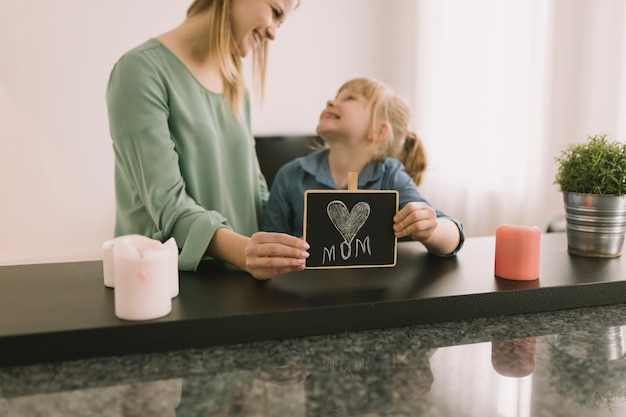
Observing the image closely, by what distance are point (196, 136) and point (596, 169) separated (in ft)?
2.92

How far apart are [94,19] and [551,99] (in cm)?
230

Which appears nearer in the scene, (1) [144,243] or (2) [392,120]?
(1) [144,243]

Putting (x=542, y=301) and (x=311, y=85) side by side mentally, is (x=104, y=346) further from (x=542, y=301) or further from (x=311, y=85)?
(x=311, y=85)

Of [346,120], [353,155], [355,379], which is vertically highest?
[346,120]

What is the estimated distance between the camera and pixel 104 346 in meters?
0.72

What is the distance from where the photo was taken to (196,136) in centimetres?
136

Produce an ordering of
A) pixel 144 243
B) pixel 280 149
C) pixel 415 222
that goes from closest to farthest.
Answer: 1. pixel 144 243
2. pixel 415 222
3. pixel 280 149

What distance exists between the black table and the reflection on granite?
2cm

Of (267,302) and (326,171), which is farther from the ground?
(326,171)

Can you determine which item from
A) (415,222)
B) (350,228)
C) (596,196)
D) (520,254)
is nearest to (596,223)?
(596,196)

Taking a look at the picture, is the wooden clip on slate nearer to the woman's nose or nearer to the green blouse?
the green blouse

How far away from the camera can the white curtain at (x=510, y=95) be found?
101 inches

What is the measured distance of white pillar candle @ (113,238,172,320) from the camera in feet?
2.45

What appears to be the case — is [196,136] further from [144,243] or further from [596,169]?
[596,169]
